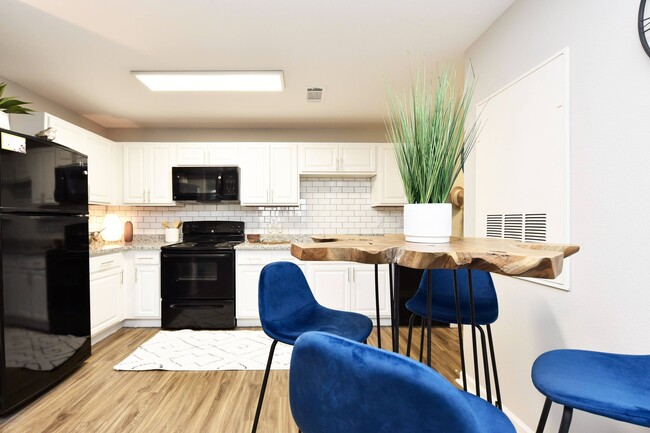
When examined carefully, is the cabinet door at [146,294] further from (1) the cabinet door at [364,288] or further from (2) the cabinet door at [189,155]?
(1) the cabinet door at [364,288]

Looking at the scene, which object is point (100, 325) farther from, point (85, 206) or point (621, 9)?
point (621, 9)

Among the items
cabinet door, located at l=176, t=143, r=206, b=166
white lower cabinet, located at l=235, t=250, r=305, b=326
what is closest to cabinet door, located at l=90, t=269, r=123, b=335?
white lower cabinet, located at l=235, t=250, r=305, b=326

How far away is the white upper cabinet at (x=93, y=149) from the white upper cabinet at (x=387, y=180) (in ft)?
10.3

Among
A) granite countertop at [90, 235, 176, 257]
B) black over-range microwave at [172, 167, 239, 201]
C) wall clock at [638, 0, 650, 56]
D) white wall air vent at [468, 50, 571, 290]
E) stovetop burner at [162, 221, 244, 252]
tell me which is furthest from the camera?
stovetop burner at [162, 221, 244, 252]

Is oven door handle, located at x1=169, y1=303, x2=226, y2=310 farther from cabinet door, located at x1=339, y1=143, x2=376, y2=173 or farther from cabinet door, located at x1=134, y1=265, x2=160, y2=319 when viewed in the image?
cabinet door, located at x1=339, y1=143, x2=376, y2=173

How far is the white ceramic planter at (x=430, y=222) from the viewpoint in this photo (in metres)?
0.91

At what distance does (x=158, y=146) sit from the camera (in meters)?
3.67

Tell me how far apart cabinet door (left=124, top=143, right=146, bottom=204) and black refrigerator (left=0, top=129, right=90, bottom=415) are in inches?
49.2

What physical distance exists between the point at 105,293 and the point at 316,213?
8.03 ft

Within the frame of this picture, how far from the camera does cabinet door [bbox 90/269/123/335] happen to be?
2818 millimetres

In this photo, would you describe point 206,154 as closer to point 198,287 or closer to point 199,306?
point 198,287

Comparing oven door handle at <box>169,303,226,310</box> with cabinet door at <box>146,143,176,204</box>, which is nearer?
oven door handle at <box>169,303,226,310</box>

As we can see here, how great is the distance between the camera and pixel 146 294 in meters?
3.35

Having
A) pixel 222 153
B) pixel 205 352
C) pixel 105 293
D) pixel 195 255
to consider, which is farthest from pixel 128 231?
pixel 205 352
